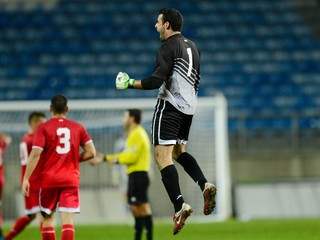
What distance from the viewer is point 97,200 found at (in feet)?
50.2

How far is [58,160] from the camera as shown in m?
7.95

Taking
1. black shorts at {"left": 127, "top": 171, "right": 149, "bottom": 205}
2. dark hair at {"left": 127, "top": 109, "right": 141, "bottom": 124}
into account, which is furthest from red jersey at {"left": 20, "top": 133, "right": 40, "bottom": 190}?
dark hair at {"left": 127, "top": 109, "right": 141, "bottom": 124}

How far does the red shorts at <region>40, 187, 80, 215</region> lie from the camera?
311 inches

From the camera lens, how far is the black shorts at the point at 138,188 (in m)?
10.9

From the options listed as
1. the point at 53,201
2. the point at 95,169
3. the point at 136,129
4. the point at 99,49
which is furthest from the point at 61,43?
the point at 53,201

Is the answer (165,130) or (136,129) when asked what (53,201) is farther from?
(136,129)

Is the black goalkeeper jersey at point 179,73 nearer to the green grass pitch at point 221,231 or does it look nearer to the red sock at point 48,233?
the red sock at point 48,233

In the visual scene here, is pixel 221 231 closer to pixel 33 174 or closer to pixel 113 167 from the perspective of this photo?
pixel 113 167

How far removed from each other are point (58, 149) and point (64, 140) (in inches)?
4.2

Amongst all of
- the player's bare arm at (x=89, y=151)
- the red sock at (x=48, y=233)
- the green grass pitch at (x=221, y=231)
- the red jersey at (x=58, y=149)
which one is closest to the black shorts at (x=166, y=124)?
the player's bare arm at (x=89, y=151)

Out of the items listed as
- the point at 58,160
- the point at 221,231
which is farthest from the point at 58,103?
the point at 221,231

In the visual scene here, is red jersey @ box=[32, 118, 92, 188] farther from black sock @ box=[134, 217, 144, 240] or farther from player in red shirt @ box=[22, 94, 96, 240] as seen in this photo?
black sock @ box=[134, 217, 144, 240]

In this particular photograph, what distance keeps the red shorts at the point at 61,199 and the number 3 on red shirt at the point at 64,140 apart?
376 millimetres

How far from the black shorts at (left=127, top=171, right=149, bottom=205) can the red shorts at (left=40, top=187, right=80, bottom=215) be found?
9.37ft
